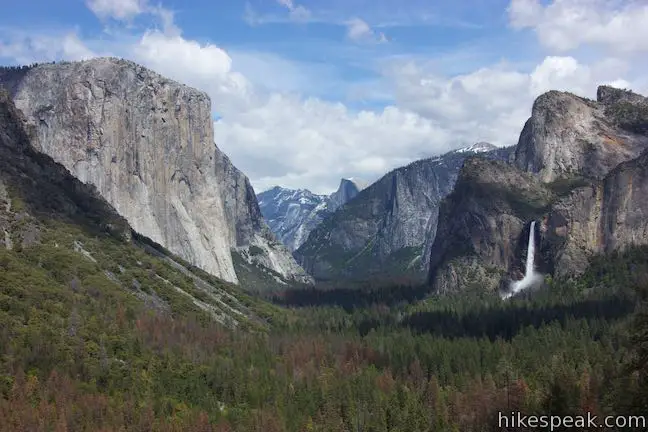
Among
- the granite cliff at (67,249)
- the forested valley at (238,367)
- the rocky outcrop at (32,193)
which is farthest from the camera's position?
the rocky outcrop at (32,193)

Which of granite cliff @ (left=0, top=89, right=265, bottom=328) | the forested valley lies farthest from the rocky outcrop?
Answer: the forested valley

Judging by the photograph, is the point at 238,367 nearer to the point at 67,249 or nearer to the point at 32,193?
the point at 67,249

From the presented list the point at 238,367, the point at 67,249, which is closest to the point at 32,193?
the point at 67,249

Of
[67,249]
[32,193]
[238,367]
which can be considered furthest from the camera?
[32,193]

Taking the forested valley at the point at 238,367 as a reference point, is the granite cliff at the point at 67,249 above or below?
above

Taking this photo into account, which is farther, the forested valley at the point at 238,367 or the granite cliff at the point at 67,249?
the granite cliff at the point at 67,249

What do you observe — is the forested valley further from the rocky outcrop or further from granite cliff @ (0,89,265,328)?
the rocky outcrop

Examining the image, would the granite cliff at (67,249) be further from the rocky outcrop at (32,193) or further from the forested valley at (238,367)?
the forested valley at (238,367)

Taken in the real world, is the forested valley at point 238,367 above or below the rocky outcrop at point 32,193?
below

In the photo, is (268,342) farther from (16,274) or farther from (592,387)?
(592,387)

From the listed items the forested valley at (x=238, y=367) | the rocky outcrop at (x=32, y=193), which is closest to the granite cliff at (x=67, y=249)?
the rocky outcrop at (x=32, y=193)

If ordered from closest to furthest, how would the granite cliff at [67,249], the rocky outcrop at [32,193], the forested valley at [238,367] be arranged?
the forested valley at [238,367] → the granite cliff at [67,249] → the rocky outcrop at [32,193]
